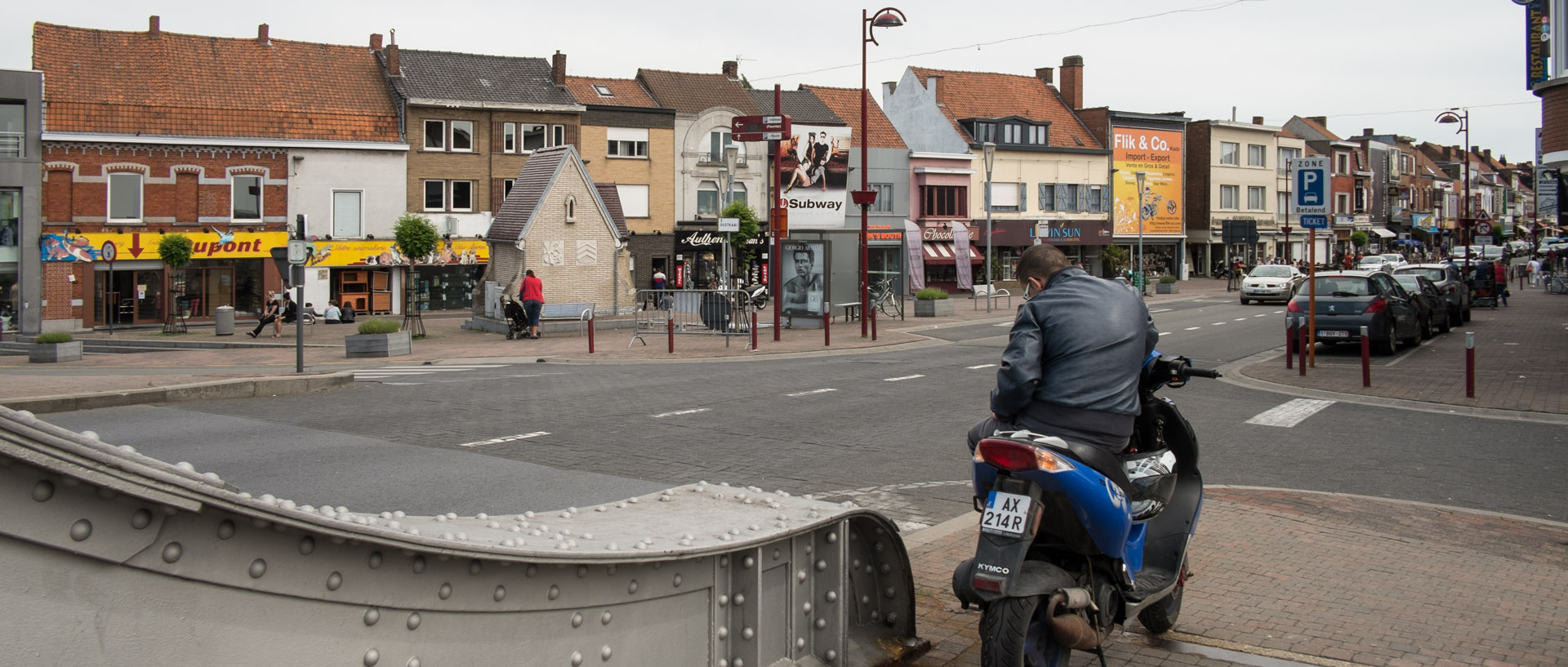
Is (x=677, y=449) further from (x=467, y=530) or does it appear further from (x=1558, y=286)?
(x=1558, y=286)

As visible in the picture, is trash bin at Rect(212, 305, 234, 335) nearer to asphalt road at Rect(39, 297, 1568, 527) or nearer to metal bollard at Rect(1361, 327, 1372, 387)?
asphalt road at Rect(39, 297, 1568, 527)

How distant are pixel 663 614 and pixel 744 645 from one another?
17.7 inches

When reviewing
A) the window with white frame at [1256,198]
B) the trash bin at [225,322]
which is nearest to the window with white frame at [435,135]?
the trash bin at [225,322]

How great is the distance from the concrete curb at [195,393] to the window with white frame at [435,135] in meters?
31.5

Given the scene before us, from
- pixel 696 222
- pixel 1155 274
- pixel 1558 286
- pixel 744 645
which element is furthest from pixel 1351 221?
pixel 744 645

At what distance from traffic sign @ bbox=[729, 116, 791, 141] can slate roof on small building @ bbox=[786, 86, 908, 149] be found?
103 ft

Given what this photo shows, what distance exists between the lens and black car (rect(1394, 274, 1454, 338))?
80.1ft

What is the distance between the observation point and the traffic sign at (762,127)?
83.6 feet

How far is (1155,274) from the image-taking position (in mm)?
68562

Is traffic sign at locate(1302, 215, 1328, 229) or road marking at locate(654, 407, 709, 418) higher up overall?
traffic sign at locate(1302, 215, 1328, 229)

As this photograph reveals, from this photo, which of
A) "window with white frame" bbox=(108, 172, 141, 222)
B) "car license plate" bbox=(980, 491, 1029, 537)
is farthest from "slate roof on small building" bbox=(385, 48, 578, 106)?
"car license plate" bbox=(980, 491, 1029, 537)

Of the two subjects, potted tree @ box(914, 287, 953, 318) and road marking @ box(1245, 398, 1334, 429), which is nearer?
road marking @ box(1245, 398, 1334, 429)

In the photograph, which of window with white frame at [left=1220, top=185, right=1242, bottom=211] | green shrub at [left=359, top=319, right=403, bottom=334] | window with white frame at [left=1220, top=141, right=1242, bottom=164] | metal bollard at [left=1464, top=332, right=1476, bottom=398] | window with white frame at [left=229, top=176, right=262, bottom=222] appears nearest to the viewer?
metal bollard at [left=1464, top=332, right=1476, bottom=398]

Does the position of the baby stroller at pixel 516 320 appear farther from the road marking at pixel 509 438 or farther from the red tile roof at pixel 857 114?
the red tile roof at pixel 857 114
